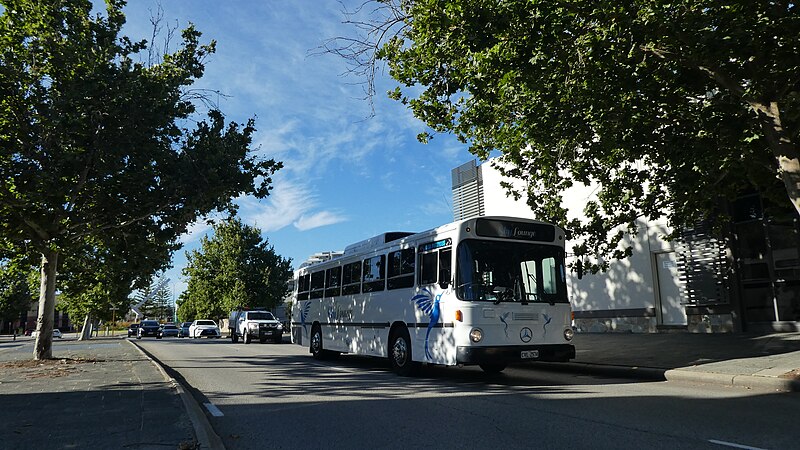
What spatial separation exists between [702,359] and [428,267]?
20.4 ft

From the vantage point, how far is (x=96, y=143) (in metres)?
13.4

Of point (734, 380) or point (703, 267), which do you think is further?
point (703, 267)

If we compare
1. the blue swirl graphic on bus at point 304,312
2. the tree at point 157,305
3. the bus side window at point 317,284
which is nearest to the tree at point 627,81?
the bus side window at point 317,284

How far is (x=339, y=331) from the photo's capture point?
A: 14.8 meters

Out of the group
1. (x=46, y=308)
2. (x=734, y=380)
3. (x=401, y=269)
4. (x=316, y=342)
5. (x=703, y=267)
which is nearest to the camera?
(x=734, y=380)

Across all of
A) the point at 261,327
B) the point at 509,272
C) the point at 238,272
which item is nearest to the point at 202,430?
the point at 509,272

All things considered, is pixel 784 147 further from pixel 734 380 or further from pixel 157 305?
pixel 157 305

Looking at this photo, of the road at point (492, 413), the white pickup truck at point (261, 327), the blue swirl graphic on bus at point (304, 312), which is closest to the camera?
the road at point (492, 413)

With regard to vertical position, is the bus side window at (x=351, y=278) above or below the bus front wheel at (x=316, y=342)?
above

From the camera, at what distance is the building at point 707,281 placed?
50.5ft

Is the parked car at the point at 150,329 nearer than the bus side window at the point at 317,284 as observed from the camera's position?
No

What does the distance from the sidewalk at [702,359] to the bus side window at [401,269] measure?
421 centimetres

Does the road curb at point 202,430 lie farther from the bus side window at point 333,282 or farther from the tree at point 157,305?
the tree at point 157,305

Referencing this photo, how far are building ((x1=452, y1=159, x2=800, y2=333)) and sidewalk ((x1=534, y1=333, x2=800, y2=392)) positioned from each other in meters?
1.07
